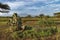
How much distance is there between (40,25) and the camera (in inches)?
137

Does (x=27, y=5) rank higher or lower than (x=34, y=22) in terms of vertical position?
higher

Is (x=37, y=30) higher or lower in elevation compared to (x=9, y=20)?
lower

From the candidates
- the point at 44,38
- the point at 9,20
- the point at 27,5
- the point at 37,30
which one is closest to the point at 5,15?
the point at 9,20

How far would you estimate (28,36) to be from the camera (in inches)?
134

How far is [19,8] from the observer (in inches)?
137

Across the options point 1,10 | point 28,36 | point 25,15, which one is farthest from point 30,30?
point 1,10

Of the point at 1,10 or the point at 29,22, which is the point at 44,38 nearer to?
the point at 29,22

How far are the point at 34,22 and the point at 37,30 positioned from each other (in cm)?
21

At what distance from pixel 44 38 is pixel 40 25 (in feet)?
1.08

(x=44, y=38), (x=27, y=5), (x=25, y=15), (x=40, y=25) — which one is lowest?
(x=44, y=38)

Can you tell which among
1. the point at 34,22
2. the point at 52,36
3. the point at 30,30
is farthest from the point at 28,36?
the point at 52,36

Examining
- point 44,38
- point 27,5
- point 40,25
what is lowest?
point 44,38

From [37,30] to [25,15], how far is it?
0.47m

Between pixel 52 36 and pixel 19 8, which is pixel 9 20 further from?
pixel 52 36
